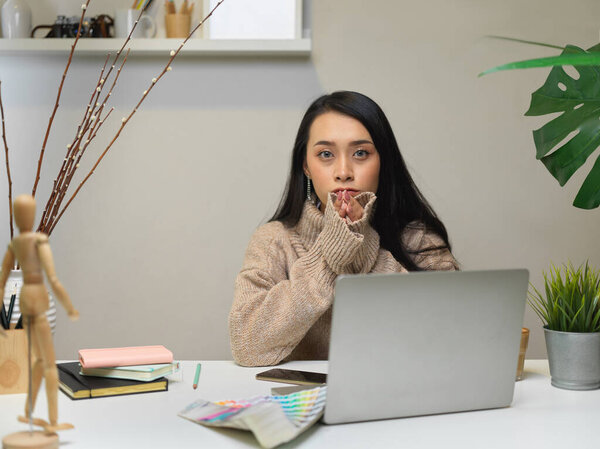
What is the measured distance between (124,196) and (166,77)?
430mm

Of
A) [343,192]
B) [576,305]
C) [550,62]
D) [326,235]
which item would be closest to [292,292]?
[326,235]

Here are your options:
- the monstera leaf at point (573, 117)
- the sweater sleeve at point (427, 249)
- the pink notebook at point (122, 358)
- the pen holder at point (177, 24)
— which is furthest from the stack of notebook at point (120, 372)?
the pen holder at point (177, 24)

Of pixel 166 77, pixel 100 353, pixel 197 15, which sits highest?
pixel 197 15

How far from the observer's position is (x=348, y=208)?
5.58 feet

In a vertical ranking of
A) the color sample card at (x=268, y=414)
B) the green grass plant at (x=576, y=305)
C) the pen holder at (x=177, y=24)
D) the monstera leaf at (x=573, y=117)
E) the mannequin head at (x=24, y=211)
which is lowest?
the color sample card at (x=268, y=414)

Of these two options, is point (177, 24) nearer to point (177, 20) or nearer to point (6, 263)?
point (177, 20)

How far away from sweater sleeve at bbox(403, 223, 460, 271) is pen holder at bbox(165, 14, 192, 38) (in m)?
1.04

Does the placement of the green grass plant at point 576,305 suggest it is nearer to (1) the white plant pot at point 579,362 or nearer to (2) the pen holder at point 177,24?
(1) the white plant pot at point 579,362

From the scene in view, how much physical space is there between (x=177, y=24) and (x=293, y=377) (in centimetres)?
149

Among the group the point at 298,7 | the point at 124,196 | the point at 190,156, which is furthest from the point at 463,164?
the point at 124,196

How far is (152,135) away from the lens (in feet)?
8.31

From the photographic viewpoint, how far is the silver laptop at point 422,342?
99 centimetres

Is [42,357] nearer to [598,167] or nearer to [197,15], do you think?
[598,167]

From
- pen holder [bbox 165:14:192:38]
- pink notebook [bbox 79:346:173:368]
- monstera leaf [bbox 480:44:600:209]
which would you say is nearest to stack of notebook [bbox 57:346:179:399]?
pink notebook [bbox 79:346:173:368]
